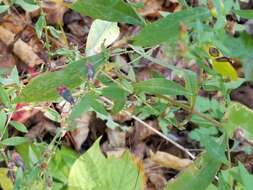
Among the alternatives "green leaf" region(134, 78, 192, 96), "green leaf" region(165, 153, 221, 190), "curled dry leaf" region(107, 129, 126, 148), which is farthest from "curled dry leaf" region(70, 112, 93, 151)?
"green leaf" region(134, 78, 192, 96)

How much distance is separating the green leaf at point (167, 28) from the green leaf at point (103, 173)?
3.28 feet

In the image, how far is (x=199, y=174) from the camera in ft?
3.84

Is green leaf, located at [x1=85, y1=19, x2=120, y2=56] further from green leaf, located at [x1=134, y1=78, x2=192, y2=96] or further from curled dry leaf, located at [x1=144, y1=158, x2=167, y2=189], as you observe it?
curled dry leaf, located at [x1=144, y1=158, x2=167, y2=189]

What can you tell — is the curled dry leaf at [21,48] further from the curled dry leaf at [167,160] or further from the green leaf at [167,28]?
the green leaf at [167,28]

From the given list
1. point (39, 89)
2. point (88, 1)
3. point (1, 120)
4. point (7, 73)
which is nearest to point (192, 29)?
point (88, 1)

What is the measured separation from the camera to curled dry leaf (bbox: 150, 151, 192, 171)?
7.49 feet

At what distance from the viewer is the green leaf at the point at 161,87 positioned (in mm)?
1063

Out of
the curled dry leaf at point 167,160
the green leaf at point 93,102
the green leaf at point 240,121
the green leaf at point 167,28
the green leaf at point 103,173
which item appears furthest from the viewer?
the curled dry leaf at point 167,160

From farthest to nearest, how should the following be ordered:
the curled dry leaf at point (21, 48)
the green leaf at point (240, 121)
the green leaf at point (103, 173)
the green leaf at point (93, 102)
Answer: the curled dry leaf at point (21, 48) → the green leaf at point (103, 173) → the green leaf at point (93, 102) → the green leaf at point (240, 121)

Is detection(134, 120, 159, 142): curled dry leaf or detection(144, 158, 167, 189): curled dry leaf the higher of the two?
detection(134, 120, 159, 142): curled dry leaf

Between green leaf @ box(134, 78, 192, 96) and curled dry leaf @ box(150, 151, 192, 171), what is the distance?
1233 mm

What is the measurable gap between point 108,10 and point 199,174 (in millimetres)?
413

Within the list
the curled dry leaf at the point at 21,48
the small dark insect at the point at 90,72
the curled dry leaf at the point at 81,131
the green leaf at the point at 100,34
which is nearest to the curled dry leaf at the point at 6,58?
the curled dry leaf at the point at 21,48

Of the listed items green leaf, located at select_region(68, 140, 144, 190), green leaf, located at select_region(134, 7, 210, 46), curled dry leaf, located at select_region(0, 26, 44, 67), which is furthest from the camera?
curled dry leaf, located at select_region(0, 26, 44, 67)
